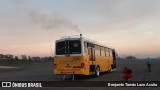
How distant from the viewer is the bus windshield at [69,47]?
1055 inches

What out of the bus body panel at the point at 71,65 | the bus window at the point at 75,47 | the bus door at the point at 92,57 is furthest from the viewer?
the bus door at the point at 92,57

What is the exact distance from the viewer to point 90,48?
2884 cm

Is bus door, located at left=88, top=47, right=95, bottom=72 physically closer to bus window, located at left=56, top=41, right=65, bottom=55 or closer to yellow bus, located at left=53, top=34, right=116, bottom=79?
yellow bus, located at left=53, top=34, right=116, bottom=79

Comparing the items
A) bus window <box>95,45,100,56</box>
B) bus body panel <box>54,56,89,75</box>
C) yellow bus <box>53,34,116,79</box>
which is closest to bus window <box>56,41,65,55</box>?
yellow bus <box>53,34,116,79</box>

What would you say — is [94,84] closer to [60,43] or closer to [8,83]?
[8,83]

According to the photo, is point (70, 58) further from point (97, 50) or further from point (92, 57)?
point (97, 50)

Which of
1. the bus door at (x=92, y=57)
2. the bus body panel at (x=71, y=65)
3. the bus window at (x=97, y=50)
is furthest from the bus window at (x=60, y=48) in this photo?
the bus window at (x=97, y=50)

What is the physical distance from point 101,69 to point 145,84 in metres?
17.2

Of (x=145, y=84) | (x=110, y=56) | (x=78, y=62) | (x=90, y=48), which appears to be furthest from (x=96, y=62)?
(x=145, y=84)

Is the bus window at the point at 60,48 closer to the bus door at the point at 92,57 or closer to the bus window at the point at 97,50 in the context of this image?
the bus door at the point at 92,57

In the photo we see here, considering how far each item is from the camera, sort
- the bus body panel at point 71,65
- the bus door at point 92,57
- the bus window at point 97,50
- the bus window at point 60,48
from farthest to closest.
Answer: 1. the bus window at point 97,50
2. the bus door at point 92,57
3. the bus window at point 60,48
4. the bus body panel at point 71,65

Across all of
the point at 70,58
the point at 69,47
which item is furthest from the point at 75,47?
the point at 70,58

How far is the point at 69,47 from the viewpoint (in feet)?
88.5

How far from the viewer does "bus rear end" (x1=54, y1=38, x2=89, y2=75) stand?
86.8 ft
